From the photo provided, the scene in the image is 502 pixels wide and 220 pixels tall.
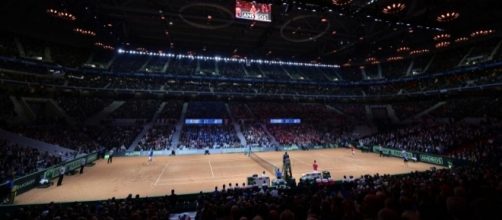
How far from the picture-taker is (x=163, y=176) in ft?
74.6

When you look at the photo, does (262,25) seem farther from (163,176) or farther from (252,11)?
(163,176)

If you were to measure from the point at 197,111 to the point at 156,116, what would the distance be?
7.11 metres

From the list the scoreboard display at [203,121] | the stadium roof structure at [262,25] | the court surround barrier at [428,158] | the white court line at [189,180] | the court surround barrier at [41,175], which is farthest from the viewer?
the scoreboard display at [203,121]

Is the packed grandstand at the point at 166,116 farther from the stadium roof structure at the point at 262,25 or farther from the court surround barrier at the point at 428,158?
the stadium roof structure at the point at 262,25

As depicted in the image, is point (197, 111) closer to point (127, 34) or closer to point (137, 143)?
point (137, 143)

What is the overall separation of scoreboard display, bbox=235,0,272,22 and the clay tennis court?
627 inches

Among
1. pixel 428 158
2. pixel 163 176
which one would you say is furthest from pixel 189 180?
pixel 428 158

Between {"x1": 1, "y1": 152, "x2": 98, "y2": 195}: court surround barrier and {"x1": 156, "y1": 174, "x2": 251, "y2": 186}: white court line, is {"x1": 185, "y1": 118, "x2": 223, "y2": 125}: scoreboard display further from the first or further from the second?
{"x1": 156, "y1": 174, "x2": 251, "y2": 186}: white court line

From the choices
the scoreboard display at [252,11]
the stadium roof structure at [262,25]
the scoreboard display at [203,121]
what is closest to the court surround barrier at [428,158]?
the stadium roof structure at [262,25]

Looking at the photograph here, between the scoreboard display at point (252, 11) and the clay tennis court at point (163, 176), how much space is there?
52.2 ft

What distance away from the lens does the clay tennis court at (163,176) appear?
17312 millimetres

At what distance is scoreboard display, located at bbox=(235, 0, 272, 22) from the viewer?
27500mm

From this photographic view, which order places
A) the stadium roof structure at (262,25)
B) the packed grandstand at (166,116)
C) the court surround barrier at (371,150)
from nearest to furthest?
1. the stadium roof structure at (262,25)
2. the court surround barrier at (371,150)
3. the packed grandstand at (166,116)

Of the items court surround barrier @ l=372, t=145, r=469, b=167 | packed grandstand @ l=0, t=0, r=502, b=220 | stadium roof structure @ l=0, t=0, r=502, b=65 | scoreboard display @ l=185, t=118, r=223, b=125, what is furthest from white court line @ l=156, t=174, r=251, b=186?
scoreboard display @ l=185, t=118, r=223, b=125
